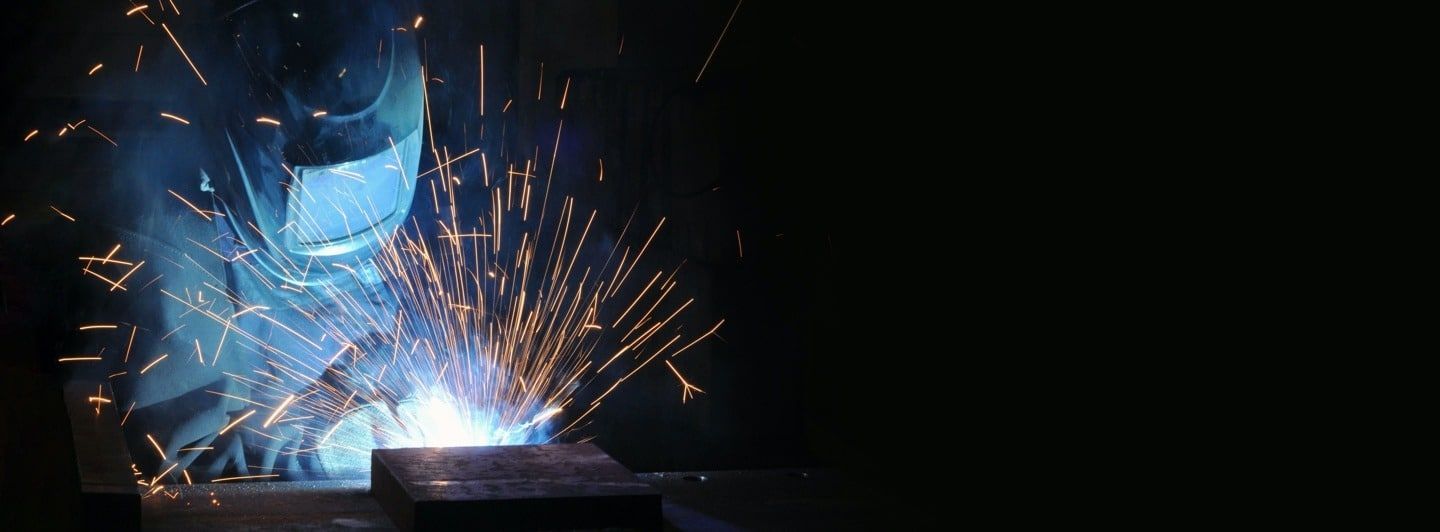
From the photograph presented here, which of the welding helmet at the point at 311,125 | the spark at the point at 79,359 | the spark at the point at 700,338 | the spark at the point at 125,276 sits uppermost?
the welding helmet at the point at 311,125

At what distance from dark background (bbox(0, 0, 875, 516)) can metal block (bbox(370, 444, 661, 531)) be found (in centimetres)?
112

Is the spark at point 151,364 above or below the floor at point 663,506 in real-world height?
above

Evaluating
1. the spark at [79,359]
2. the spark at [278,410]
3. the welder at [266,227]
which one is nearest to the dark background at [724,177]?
the welder at [266,227]

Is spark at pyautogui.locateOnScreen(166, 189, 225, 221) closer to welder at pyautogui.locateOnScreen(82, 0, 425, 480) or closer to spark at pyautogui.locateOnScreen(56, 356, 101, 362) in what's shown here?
welder at pyautogui.locateOnScreen(82, 0, 425, 480)

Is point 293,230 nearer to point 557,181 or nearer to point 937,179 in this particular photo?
point 557,181

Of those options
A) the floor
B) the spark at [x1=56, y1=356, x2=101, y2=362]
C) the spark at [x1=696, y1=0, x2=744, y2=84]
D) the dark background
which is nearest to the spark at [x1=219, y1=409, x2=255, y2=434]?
the spark at [x1=56, y1=356, x2=101, y2=362]

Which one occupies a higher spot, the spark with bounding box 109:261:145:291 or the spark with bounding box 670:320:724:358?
the spark with bounding box 109:261:145:291

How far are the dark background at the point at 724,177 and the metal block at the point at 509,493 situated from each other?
112cm

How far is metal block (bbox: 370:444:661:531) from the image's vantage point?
2014 millimetres

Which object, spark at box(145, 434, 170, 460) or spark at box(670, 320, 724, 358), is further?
spark at box(670, 320, 724, 358)

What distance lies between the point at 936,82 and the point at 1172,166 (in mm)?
945

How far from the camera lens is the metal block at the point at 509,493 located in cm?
201

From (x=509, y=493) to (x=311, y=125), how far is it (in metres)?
1.51

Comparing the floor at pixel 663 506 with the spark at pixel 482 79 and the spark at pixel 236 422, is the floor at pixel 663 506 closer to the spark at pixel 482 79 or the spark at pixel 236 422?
the spark at pixel 236 422
